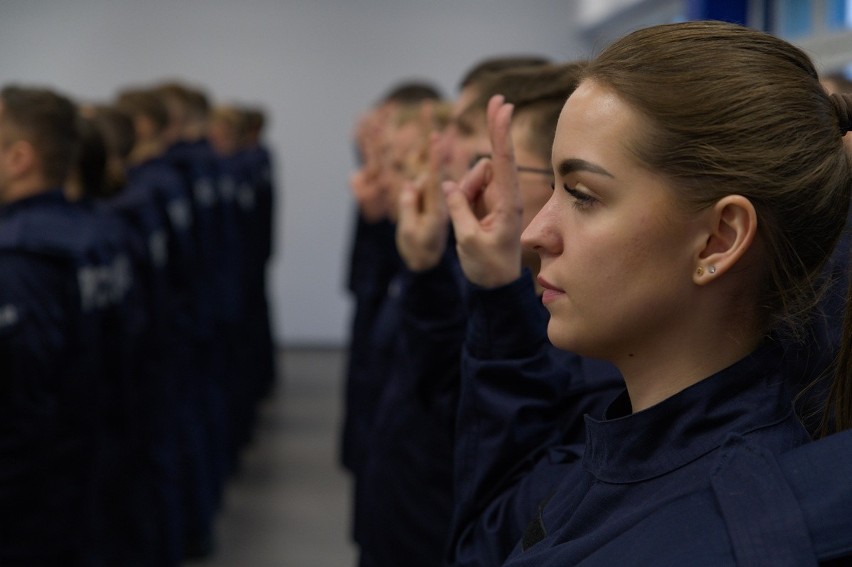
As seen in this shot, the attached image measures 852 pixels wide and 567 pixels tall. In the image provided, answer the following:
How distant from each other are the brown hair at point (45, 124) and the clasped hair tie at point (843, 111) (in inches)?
94.7

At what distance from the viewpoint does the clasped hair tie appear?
1.06 meters

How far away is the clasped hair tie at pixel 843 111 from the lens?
41.9 inches

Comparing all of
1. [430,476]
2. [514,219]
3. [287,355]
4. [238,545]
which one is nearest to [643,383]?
[514,219]

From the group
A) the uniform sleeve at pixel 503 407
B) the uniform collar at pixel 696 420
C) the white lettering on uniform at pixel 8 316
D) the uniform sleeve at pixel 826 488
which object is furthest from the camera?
the white lettering on uniform at pixel 8 316

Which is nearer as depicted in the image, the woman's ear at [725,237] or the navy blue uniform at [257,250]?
the woman's ear at [725,237]

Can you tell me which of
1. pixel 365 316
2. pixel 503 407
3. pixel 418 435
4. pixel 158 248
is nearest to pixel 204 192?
pixel 158 248

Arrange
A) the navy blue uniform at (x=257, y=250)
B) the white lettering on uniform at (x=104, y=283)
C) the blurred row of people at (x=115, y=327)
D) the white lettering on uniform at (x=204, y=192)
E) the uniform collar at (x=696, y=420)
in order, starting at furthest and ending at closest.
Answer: the navy blue uniform at (x=257, y=250), the white lettering on uniform at (x=204, y=192), the white lettering on uniform at (x=104, y=283), the blurred row of people at (x=115, y=327), the uniform collar at (x=696, y=420)

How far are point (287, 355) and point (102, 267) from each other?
5.92m

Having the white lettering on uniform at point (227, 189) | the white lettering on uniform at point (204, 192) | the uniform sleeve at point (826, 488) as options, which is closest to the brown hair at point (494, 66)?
the uniform sleeve at point (826, 488)

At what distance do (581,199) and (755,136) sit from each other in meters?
0.16

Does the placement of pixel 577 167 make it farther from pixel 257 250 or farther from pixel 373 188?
pixel 257 250

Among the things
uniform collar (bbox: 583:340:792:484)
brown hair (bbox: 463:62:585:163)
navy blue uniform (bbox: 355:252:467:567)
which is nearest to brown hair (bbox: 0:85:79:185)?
navy blue uniform (bbox: 355:252:467:567)

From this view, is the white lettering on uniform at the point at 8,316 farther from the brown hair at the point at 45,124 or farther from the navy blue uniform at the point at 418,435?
the navy blue uniform at the point at 418,435

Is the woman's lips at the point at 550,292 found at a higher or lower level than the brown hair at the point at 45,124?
higher
